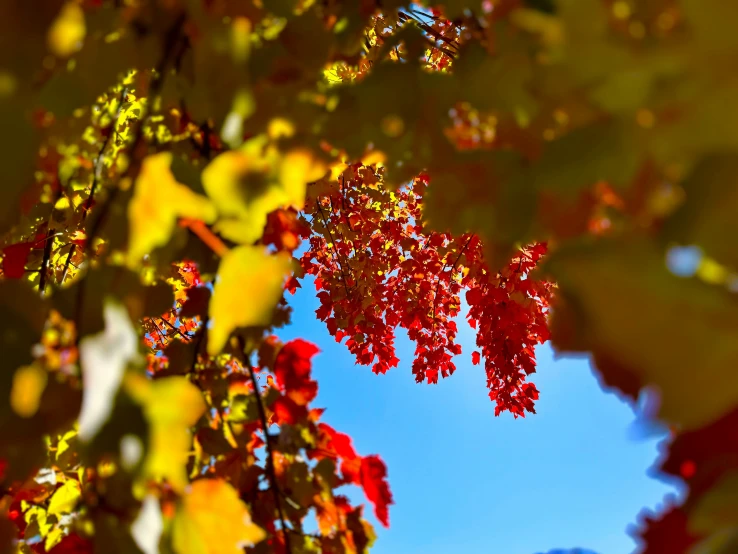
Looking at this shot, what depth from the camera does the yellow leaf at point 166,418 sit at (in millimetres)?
477

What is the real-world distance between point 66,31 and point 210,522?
532mm

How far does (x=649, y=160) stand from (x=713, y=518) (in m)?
0.25

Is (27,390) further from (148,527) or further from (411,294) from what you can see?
(411,294)

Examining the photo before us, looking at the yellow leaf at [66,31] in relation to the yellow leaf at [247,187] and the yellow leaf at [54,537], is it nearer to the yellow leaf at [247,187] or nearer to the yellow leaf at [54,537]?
the yellow leaf at [247,187]

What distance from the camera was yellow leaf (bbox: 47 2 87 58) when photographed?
526 millimetres

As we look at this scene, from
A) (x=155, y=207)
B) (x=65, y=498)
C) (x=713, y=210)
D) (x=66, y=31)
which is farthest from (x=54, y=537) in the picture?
(x=713, y=210)

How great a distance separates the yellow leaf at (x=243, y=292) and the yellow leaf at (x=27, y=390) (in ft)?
0.63

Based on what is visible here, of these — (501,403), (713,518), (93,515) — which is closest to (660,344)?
(713,518)

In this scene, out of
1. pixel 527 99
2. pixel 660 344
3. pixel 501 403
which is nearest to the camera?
pixel 660 344

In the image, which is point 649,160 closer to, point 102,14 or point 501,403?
point 102,14

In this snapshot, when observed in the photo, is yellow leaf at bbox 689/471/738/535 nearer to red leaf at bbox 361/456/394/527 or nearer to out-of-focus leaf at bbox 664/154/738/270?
out-of-focus leaf at bbox 664/154/738/270

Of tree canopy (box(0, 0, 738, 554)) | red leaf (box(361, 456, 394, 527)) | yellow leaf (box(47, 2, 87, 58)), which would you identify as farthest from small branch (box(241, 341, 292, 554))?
yellow leaf (box(47, 2, 87, 58))

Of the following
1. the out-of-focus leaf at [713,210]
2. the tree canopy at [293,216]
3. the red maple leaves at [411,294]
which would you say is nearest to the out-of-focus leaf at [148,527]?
the tree canopy at [293,216]

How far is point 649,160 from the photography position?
0.39m
